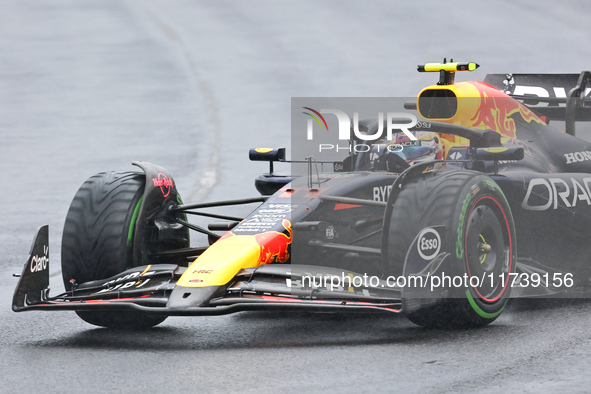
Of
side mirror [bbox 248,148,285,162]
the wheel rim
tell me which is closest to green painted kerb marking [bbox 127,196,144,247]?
side mirror [bbox 248,148,285,162]

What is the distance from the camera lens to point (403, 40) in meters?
28.6

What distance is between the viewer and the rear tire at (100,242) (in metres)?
6.93

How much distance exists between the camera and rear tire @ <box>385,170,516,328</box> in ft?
20.3

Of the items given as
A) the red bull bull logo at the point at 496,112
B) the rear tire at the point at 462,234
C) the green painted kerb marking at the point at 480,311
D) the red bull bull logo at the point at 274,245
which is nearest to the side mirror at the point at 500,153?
the rear tire at the point at 462,234

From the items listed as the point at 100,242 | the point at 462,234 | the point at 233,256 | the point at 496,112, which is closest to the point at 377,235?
the point at 462,234

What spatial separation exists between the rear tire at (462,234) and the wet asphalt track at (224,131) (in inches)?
6.3

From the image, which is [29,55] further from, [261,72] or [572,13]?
[572,13]

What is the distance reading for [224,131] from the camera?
2005cm

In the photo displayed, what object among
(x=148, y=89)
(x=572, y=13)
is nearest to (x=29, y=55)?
(x=148, y=89)

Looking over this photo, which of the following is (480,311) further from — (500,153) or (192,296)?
(192,296)

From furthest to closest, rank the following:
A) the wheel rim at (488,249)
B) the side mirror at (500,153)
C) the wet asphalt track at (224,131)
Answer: the side mirror at (500,153), the wheel rim at (488,249), the wet asphalt track at (224,131)

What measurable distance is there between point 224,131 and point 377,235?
1310 centimetres

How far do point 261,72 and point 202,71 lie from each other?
1644 millimetres

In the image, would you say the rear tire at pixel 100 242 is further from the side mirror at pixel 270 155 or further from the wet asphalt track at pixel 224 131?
the side mirror at pixel 270 155
